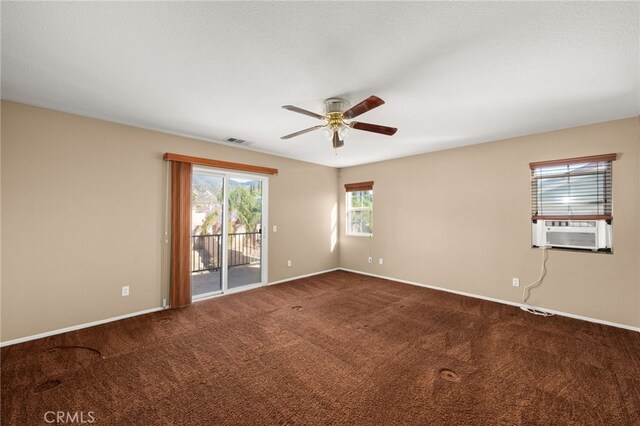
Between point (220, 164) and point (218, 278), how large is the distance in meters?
2.13

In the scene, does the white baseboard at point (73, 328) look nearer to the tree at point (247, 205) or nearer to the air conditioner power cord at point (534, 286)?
the tree at point (247, 205)

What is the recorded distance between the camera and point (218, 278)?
16.1 ft

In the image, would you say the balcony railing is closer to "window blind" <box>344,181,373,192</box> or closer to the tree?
the tree

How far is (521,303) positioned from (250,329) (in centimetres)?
395

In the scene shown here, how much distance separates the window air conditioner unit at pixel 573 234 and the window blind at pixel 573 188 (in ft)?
0.30

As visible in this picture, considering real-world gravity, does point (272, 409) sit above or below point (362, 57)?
below

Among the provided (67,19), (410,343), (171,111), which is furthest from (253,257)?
(67,19)

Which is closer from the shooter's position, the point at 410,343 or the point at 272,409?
the point at 272,409

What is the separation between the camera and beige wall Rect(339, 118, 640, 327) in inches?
127

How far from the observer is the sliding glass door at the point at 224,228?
4.38m

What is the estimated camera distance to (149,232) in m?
3.71

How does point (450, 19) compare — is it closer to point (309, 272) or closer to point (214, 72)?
point (214, 72)

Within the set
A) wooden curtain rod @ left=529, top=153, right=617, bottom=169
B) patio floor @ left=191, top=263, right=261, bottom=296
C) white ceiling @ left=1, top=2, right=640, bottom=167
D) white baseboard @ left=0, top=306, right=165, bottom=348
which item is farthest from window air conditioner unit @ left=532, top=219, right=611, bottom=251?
white baseboard @ left=0, top=306, right=165, bottom=348

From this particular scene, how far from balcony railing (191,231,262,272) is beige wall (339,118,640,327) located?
2394 mm
